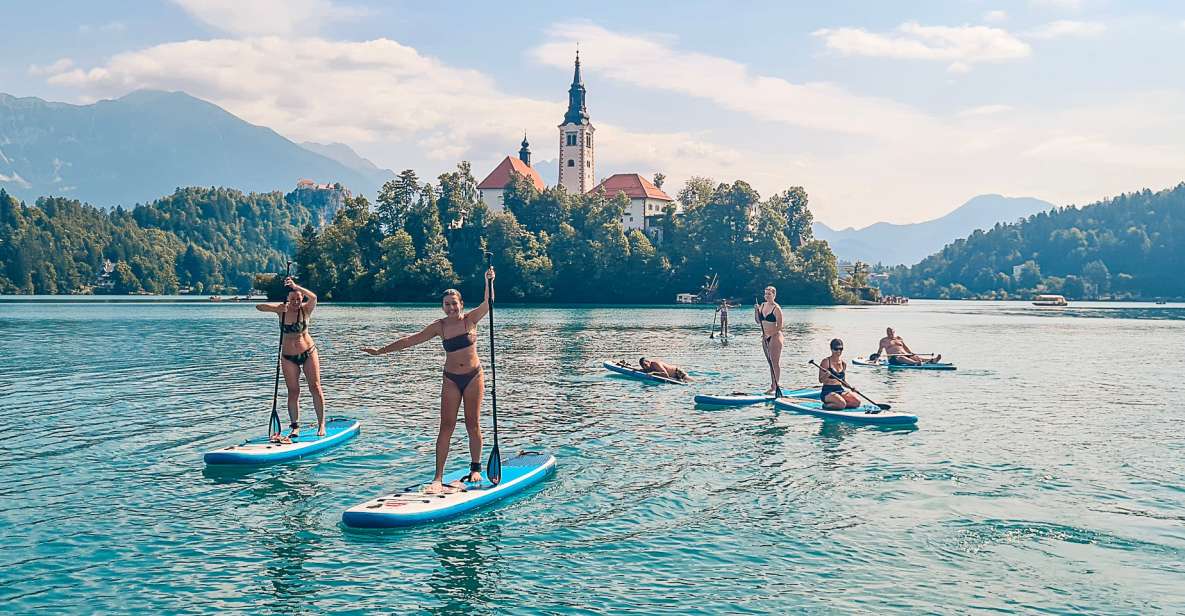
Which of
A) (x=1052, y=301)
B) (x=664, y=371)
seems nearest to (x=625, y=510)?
(x=664, y=371)

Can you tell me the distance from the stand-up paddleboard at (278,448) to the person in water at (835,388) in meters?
13.8

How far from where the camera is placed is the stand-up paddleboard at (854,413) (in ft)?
78.1

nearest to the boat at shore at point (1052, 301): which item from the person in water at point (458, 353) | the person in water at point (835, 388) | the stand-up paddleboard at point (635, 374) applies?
the stand-up paddleboard at point (635, 374)

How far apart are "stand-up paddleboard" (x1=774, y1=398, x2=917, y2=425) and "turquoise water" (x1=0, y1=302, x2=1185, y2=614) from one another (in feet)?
1.25

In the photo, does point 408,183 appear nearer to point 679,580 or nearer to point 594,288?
point 594,288

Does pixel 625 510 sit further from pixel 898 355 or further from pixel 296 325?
pixel 898 355

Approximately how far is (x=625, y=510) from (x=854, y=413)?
1182 cm

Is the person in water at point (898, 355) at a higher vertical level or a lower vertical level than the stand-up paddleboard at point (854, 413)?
higher

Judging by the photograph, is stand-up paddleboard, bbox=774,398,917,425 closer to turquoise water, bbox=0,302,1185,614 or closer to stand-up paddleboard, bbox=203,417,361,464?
turquoise water, bbox=0,302,1185,614

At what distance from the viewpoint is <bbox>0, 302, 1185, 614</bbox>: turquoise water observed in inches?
447

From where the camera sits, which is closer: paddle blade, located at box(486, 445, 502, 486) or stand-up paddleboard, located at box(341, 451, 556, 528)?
stand-up paddleboard, located at box(341, 451, 556, 528)

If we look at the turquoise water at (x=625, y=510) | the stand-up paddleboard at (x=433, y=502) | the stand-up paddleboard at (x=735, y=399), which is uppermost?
the stand-up paddleboard at (x=735, y=399)

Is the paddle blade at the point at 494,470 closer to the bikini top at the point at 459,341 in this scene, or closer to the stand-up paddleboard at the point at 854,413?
the bikini top at the point at 459,341

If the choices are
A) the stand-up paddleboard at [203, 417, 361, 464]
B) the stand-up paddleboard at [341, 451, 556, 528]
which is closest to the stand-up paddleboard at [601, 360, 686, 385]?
the stand-up paddleboard at [203, 417, 361, 464]
